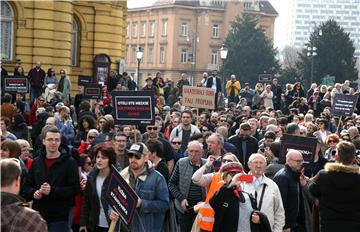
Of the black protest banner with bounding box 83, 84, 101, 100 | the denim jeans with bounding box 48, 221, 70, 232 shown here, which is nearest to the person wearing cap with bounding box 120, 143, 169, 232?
the denim jeans with bounding box 48, 221, 70, 232

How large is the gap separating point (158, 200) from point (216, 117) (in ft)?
41.6

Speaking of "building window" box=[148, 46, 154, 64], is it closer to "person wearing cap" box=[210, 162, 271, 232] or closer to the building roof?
the building roof

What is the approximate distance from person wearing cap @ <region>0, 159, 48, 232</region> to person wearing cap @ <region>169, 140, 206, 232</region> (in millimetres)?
5547

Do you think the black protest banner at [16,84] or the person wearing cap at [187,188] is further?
the black protest banner at [16,84]

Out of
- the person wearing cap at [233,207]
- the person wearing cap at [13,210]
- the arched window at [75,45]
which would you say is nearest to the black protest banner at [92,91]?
the arched window at [75,45]

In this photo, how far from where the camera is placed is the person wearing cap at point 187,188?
512 inches

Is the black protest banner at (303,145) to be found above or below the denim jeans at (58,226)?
above

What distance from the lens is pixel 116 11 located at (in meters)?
42.8

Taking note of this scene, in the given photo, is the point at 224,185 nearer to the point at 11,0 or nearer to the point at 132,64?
the point at 11,0

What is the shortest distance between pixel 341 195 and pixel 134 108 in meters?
6.52

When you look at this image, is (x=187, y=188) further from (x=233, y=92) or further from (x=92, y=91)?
(x=233, y=92)

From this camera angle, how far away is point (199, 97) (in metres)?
23.0

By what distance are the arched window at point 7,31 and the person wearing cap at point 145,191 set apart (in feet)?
87.7

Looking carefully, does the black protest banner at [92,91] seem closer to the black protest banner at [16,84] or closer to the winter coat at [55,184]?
the black protest banner at [16,84]
